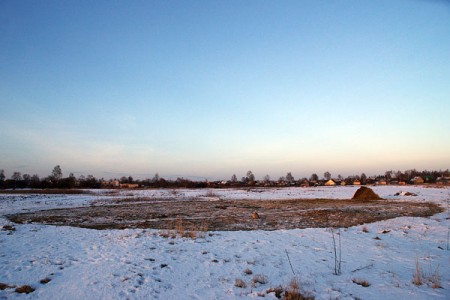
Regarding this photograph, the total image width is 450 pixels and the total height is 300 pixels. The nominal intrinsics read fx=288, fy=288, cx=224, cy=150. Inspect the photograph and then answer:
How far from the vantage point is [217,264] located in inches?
351

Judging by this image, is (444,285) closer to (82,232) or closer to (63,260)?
(63,260)

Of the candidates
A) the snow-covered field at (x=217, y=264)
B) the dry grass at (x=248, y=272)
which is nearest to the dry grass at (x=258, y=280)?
the snow-covered field at (x=217, y=264)

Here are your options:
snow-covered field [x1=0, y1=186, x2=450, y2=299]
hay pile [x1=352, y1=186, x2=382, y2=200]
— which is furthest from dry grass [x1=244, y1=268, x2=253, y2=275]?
hay pile [x1=352, y1=186, x2=382, y2=200]

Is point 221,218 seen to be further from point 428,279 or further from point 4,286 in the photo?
point 4,286

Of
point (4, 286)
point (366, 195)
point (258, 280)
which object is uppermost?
point (366, 195)

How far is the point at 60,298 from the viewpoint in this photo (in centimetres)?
646

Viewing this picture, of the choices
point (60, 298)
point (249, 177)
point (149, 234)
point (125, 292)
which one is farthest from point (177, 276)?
point (249, 177)

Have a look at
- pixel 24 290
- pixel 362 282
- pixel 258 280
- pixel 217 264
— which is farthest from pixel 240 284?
pixel 24 290

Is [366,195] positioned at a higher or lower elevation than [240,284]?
higher

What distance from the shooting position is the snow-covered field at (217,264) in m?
6.86

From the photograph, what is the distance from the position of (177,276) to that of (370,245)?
7.80 m

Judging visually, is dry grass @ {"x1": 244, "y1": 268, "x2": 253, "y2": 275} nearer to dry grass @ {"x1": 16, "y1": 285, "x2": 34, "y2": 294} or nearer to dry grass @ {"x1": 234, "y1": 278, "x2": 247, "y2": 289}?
dry grass @ {"x1": 234, "y1": 278, "x2": 247, "y2": 289}

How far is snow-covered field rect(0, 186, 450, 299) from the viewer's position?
270 inches

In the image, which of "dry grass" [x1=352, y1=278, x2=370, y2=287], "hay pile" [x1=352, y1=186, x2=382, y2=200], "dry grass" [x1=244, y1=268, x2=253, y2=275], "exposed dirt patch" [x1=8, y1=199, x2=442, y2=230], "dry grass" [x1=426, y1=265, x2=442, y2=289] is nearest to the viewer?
"dry grass" [x1=426, y1=265, x2=442, y2=289]
